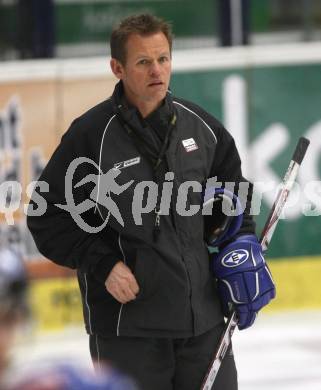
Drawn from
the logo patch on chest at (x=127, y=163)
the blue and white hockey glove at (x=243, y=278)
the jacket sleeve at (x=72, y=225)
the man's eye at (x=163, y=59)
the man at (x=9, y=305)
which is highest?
the man's eye at (x=163, y=59)

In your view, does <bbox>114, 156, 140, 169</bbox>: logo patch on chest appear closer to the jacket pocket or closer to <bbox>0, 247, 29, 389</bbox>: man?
the jacket pocket

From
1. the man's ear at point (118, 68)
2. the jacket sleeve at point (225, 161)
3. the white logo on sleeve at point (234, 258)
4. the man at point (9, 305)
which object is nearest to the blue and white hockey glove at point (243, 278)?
the white logo on sleeve at point (234, 258)

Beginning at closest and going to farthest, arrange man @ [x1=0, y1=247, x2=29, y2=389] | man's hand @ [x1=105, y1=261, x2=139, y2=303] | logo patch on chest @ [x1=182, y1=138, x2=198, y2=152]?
man @ [x1=0, y1=247, x2=29, y2=389] → man's hand @ [x1=105, y1=261, x2=139, y2=303] → logo patch on chest @ [x1=182, y1=138, x2=198, y2=152]

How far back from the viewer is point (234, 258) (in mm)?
3535

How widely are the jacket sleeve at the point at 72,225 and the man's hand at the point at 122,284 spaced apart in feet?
0.10

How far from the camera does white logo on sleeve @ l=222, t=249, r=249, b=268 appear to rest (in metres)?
3.52

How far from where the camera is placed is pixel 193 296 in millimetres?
3424

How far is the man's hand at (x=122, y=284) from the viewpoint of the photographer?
3.35 m

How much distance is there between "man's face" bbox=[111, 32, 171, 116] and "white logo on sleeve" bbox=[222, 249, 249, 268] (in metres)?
0.50

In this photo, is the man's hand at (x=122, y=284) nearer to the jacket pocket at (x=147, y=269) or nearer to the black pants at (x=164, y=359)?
the jacket pocket at (x=147, y=269)

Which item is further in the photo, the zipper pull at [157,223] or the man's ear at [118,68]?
the man's ear at [118,68]

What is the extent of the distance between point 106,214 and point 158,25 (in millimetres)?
572

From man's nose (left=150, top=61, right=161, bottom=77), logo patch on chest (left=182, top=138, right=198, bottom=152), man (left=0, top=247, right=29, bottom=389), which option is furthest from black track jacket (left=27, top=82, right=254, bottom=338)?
man (left=0, top=247, right=29, bottom=389)

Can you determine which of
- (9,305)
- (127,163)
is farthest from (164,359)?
(9,305)
